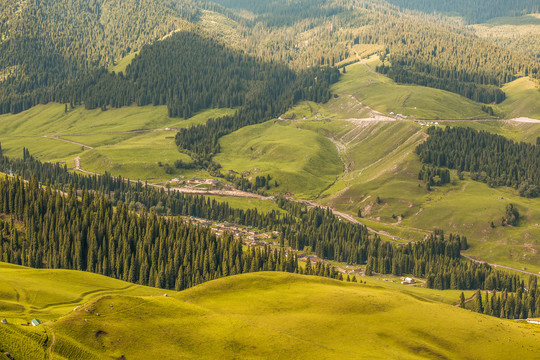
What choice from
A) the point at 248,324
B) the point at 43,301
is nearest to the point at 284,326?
the point at 248,324

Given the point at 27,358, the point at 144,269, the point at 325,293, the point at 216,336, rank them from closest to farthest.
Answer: the point at 27,358 → the point at 216,336 → the point at 325,293 → the point at 144,269

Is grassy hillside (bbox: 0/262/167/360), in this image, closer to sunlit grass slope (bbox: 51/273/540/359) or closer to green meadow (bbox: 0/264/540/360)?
green meadow (bbox: 0/264/540/360)

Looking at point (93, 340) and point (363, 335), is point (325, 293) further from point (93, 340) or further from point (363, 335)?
point (93, 340)

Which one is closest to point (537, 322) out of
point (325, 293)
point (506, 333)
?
point (506, 333)

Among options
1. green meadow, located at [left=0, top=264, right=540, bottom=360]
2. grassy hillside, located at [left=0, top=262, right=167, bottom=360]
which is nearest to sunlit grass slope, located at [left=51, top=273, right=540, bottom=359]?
green meadow, located at [left=0, top=264, right=540, bottom=360]

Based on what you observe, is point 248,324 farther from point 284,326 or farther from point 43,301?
point 43,301

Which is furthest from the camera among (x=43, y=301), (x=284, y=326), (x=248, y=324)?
(x=43, y=301)

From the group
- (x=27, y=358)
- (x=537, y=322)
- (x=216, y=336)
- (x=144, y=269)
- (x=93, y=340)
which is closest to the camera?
(x=27, y=358)
